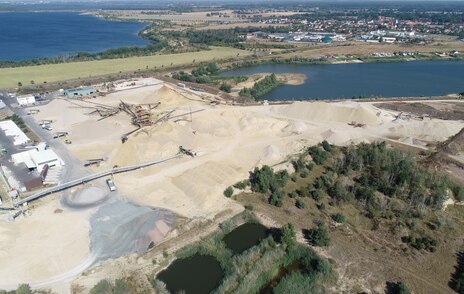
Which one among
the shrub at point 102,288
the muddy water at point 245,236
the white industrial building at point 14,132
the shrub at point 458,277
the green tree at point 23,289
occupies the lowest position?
the muddy water at point 245,236

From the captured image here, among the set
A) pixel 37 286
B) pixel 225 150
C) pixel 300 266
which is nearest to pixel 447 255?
pixel 300 266

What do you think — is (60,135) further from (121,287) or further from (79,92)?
(121,287)

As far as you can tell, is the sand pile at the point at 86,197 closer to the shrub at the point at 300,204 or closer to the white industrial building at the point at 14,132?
the white industrial building at the point at 14,132

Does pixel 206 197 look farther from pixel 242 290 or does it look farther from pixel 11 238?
pixel 11 238

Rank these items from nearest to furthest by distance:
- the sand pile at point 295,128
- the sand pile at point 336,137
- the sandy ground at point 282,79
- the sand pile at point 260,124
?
1. the sand pile at point 336,137
2. the sand pile at point 295,128
3. the sand pile at point 260,124
4. the sandy ground at point 282,79

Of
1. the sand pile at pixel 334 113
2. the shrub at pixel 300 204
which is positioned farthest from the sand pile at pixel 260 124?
the shrub at pixel 300 204

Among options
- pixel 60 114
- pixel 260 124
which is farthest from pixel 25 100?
pixel 260 124
